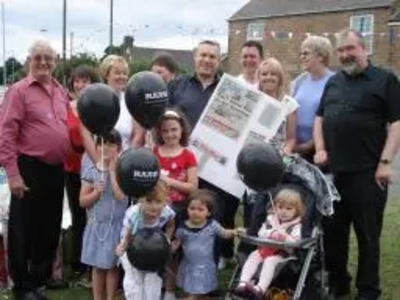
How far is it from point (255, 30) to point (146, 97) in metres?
41.1

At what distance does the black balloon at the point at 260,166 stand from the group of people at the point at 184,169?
315 millimetres

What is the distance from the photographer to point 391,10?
37.3 meters

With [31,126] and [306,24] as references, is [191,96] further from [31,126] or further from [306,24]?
[306,24]

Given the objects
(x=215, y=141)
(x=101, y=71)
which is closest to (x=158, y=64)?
(x=101, y=71)

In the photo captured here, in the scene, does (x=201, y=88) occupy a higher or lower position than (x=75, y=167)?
higher

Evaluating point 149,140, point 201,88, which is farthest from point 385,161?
point 149,140

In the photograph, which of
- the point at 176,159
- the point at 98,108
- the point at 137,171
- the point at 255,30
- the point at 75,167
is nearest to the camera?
the point at 137,171

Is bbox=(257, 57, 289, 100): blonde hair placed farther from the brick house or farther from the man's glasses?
the brick house

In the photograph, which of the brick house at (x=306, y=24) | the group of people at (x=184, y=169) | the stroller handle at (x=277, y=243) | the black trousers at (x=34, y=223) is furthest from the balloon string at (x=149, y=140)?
the brick house at (x=306, y=24)

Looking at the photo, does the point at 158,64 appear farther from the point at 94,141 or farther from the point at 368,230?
the point at 368,230

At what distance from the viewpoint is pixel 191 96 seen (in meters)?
5.95

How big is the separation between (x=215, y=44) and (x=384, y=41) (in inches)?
1267

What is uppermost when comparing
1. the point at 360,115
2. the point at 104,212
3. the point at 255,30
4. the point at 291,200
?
the point at 255,30

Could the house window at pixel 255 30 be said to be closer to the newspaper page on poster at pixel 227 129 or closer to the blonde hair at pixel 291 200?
the newspaper page on poster at pixel 227 129
